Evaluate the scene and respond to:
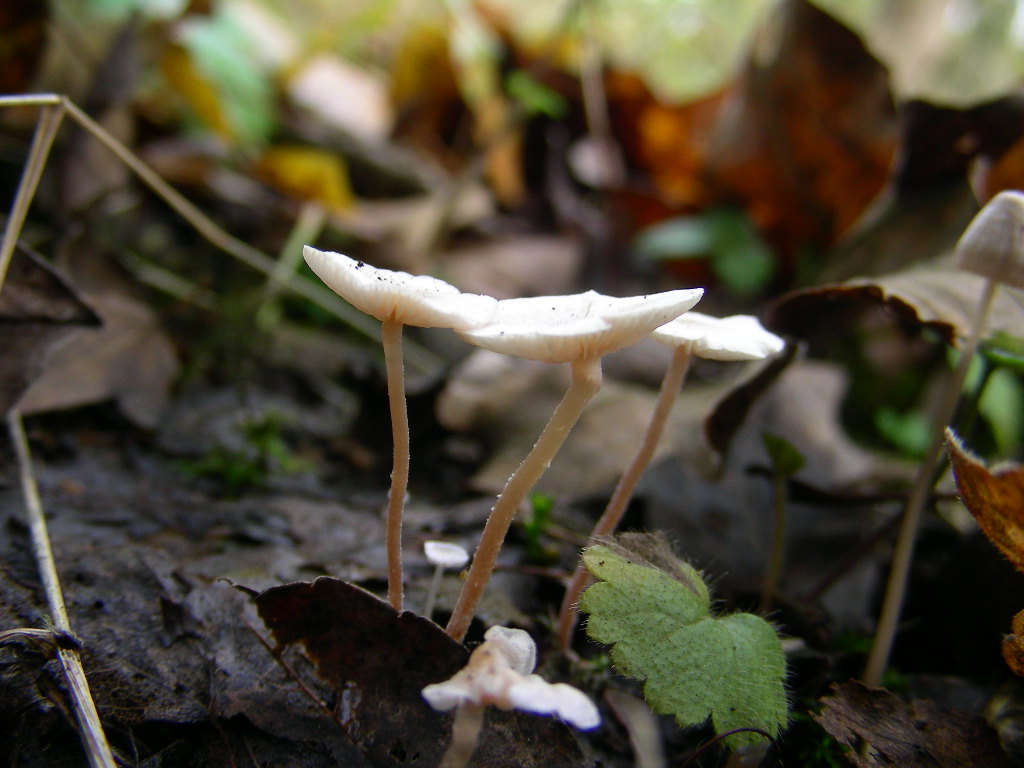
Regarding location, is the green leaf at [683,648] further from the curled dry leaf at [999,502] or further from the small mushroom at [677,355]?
the curled dry leaf at [999,502]

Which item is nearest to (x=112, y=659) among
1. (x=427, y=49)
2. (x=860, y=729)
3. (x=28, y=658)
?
(x=28, y=658)

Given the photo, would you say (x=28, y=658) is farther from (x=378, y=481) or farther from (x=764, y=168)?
(x=764, y=168)

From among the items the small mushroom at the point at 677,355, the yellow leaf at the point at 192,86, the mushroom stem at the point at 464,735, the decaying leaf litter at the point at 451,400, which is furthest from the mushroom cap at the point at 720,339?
the yellow leaf at the point at 192,86

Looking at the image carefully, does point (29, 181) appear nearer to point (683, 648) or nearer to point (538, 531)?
point (538, 531)

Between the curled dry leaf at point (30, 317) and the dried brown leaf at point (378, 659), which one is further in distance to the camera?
the curled dry leaf at point (30, 317)

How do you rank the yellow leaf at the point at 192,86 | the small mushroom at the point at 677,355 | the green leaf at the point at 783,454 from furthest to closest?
the yellow leaf at the point at 192,86 → the green leaf at the point at 783,454 → the small mushroom at the point at 677,355

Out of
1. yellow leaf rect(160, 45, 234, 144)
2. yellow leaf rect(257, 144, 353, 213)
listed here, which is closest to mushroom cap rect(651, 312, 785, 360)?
yellow leaf rect(257, 144, 353, 213)
